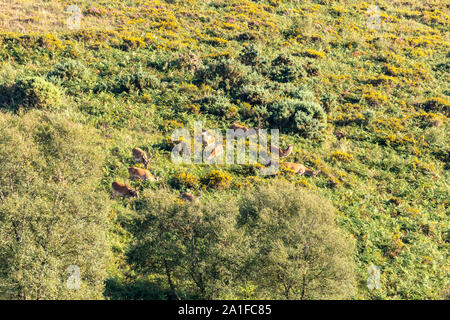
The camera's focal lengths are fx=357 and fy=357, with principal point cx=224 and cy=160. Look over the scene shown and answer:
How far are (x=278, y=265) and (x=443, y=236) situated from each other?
1202 cm

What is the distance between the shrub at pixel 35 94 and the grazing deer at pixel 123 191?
9.33 metres

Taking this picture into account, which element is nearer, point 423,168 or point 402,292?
point 402,292

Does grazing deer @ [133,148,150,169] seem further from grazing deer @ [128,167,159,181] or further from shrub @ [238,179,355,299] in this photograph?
shrub @ [238,179,355,299]

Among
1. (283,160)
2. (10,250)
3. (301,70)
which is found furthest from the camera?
(301,70)

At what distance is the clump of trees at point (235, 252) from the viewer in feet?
44.3

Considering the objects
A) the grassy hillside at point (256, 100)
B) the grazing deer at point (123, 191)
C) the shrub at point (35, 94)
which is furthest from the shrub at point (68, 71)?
the grazing deer at point (123, 191)

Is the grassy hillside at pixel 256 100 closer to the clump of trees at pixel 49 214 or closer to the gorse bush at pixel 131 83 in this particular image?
the gorse bush at pixel 131 83

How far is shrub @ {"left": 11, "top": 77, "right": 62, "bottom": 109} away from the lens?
24.2 meters

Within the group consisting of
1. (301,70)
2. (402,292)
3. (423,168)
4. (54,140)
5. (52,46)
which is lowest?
(402,292)

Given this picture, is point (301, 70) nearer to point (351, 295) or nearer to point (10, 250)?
point (351, 295)

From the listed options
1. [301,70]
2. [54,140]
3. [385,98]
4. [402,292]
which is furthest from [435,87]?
[54,140]

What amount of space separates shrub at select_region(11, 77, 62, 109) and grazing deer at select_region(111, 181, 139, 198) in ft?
30.6

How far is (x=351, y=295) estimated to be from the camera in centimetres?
1503

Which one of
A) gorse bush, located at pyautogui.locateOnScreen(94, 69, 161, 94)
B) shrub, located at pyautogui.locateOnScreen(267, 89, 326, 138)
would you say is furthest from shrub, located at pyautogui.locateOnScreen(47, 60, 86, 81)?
shrub, located at pyautogui.locateOnScreen(267, 89, 326, 138)
